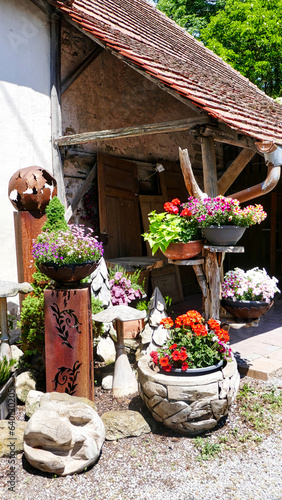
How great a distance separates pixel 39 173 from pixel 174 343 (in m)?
2.37

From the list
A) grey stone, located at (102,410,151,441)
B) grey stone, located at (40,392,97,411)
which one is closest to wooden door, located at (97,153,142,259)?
grey stone, located at (40,392,97,411)

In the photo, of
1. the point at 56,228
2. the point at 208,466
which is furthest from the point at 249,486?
the point at 56,228

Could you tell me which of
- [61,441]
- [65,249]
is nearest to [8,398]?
[61,441]

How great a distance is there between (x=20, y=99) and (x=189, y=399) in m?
4.38

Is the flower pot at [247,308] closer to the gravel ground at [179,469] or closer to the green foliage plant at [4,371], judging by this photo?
the gravel ground at [179,469]

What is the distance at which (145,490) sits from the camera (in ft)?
8.58

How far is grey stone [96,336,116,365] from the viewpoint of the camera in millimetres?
4750

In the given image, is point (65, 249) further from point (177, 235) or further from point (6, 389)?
point (6, 389)

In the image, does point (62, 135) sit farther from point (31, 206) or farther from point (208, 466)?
point (208, 466)

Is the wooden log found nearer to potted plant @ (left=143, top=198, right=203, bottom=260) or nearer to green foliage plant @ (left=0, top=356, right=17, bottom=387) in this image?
potted plant @ (left=143, top=198, right=203, bottom=260)

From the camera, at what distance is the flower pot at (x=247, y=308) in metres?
3.89

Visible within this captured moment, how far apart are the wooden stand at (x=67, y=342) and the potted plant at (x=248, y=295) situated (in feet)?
4.67

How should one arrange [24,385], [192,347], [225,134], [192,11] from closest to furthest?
1. [192,347]
2. [24,385]
3. [225,134]
4. [192,11]

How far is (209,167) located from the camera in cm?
447
